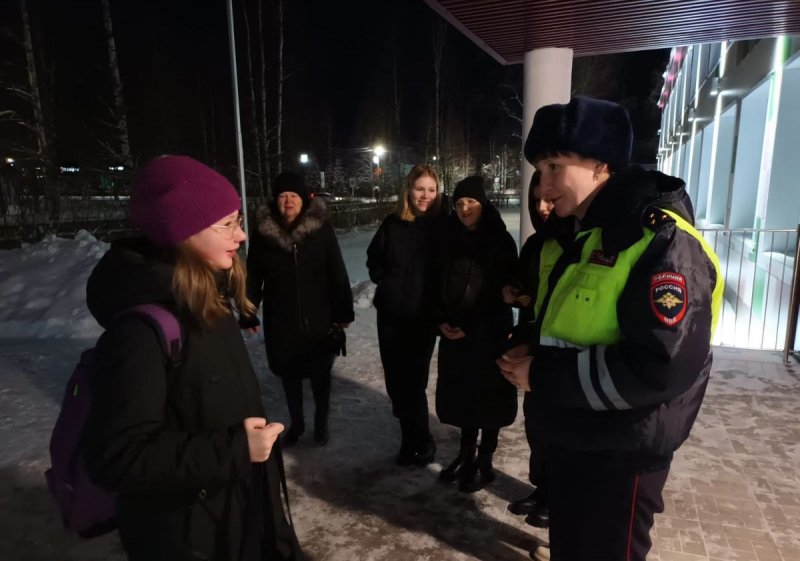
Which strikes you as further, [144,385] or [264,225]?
[264,225]

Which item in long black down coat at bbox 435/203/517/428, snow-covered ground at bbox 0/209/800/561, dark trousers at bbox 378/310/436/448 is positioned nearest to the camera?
snow-covered ground at bbox 0/209/800/561

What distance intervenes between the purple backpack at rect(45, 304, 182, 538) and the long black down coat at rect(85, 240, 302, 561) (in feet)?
A: 0.09

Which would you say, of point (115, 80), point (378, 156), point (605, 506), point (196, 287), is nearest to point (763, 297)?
point (605, 506)

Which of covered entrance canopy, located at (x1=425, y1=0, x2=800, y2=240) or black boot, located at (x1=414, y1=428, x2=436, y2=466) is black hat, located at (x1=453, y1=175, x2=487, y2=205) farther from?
covered entrance canopy, located at (x1=425, y1=0, x2=800, y2=240)

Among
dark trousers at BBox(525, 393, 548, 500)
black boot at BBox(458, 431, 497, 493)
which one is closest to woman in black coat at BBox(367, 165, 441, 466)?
black boot at BBox(458, 431, 497, 493)

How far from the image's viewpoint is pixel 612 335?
4.91ft

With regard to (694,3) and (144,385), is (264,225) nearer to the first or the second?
(144,385)

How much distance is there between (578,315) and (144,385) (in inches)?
45.7

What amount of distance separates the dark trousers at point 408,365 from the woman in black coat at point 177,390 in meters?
2.01

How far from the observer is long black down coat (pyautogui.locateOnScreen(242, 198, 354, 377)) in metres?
3.69

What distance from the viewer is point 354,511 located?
124 inches

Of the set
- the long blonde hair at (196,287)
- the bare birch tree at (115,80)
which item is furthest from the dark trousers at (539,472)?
the bare birch tree at (115,80)

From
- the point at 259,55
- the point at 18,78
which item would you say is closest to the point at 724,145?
the point at 259,55

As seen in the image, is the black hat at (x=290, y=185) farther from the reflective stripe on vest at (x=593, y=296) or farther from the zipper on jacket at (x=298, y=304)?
the reflective stripe on vest at (x=593, y=296)
